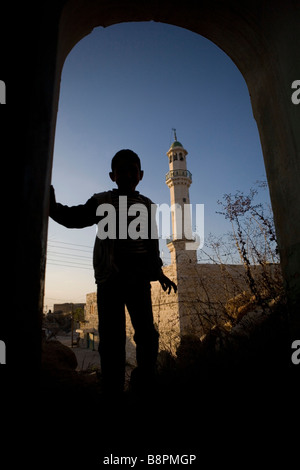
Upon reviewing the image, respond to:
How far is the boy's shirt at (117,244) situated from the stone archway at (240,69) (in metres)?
0.47

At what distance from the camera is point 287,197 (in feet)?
5.26

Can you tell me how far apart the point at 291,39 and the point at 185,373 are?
2.28 m

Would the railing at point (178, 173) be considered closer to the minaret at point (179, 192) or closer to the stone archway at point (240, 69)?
the minaret at point (179, 192)

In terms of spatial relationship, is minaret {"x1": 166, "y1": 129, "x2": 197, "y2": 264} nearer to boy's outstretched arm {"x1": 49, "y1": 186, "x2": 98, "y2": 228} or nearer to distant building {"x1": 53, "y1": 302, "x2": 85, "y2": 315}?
boy's outstretched arm {"x1": 49, "y1": 186, "x2": 98, "y2": 228}

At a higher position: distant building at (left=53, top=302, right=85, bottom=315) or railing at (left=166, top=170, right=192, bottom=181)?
railing at (left=166, top=170, right=192, bottom=181)

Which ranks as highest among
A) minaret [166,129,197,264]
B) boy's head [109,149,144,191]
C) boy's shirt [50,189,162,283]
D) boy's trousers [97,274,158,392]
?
minaret [166,129,197,264]

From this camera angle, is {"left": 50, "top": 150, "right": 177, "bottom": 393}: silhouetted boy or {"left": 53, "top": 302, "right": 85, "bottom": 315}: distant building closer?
{"left": 50, "top": 150, "right": 177, "bottom": 393}: silhouetted boy

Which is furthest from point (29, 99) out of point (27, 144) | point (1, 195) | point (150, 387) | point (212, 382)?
point (212, 382)

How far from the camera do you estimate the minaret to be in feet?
74.9

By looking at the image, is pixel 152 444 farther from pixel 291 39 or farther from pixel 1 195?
pixel 291 39

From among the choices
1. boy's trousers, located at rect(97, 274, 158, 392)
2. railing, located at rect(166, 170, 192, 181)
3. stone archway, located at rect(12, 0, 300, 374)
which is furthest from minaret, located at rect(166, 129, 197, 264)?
boy's trousers, located at rect(97, 274, 158, 392)

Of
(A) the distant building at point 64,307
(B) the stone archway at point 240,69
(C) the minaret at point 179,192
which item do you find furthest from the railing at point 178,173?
(A) the distant building at point 64,307

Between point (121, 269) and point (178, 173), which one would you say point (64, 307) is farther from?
point (121, 269)

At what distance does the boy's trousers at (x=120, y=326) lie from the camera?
1.46m
